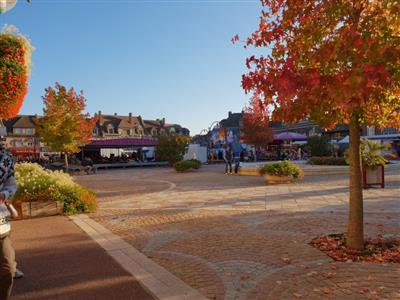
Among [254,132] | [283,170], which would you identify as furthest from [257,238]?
[254,132]

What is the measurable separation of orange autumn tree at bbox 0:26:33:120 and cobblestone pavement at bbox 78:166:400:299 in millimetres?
2817

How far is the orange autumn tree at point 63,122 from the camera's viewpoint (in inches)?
997

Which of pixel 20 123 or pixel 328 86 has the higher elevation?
pixel 20 123

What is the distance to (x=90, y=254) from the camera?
16.6ft

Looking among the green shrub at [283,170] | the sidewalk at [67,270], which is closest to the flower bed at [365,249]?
the sidewalk at [67,270]

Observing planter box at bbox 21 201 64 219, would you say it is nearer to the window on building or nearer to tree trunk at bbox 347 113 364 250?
tree trunk at bbox 347 113 364 250

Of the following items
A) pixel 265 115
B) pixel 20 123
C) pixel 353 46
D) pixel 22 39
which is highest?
pixel 20 123

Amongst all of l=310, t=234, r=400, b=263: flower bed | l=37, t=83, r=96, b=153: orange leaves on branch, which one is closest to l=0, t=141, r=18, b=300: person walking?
l=310, t=234, r=400, b=263: flower bed

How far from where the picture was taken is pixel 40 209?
8016 millimetres

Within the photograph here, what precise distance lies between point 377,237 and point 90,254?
14.5 feet

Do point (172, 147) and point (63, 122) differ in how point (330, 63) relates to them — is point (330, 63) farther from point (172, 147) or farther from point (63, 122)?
point (172, 147)

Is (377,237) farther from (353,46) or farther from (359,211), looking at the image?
(353,46)

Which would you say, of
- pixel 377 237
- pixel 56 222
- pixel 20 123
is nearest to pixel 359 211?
pixel 377 237

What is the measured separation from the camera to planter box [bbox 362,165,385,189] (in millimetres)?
11719
